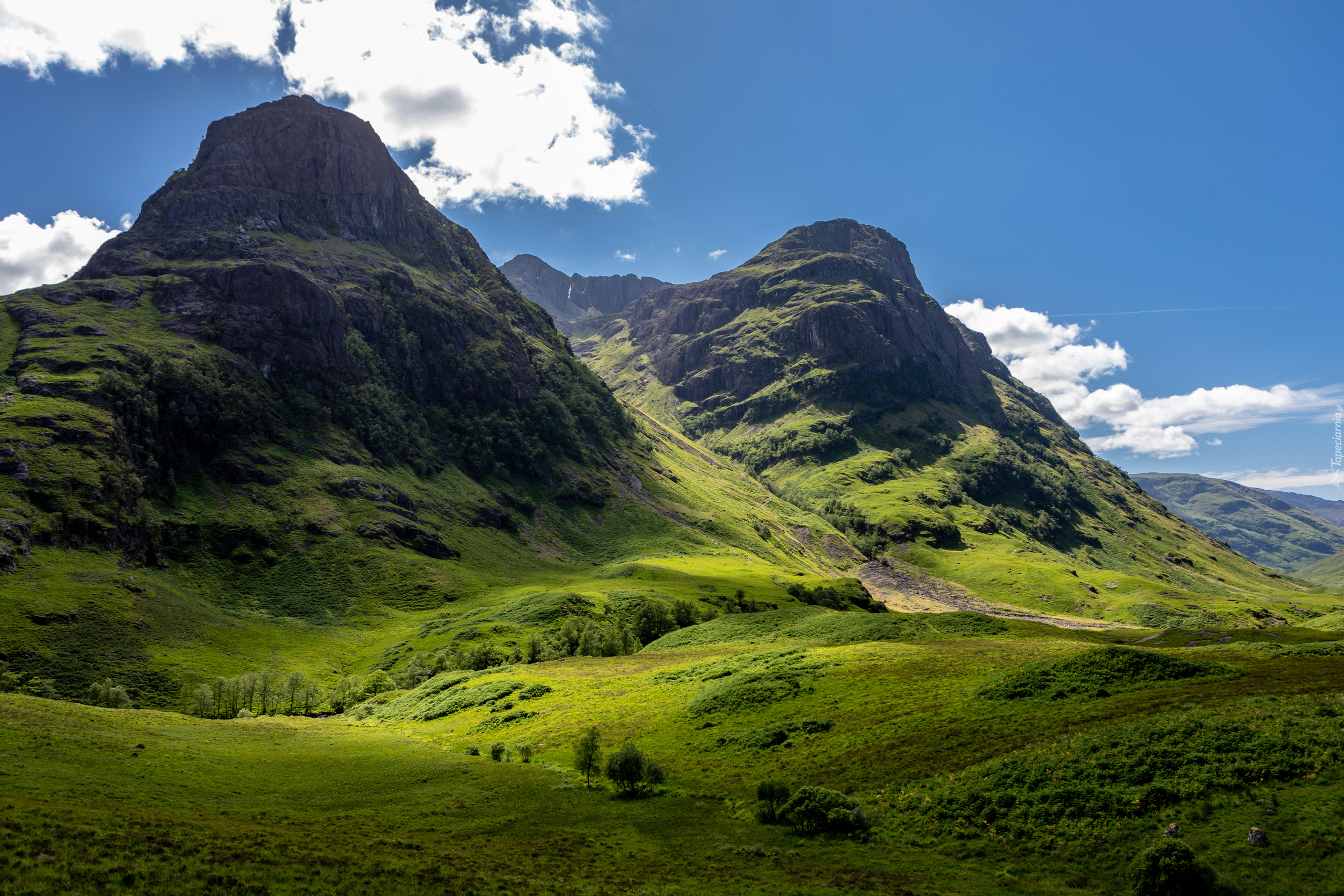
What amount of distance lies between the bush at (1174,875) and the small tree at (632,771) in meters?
29.1

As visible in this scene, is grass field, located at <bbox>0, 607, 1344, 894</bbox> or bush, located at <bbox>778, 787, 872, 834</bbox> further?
bush, located at <bbox>778, 787, 872, 834</bbox>

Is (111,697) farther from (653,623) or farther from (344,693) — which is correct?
(653,623)

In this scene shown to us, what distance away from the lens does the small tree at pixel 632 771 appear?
44156mm

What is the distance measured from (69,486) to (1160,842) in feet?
657

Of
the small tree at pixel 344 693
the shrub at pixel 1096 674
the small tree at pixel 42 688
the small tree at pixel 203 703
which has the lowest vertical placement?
the small tree at pixel 344 693

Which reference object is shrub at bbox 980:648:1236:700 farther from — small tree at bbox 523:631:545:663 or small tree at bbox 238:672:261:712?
small tree at bbox 238:672:261:712

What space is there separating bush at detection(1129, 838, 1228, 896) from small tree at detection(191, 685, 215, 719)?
112109 mm

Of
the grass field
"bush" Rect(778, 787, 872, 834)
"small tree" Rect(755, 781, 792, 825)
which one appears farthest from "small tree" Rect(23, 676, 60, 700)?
"bush" Rect(778, 787, 872, 834)

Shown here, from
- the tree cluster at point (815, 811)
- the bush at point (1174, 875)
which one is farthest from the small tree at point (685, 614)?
the bush at point (1174, 875)

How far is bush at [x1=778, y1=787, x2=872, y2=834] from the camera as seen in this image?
35562mm

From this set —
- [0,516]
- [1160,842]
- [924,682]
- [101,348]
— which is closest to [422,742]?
[924,682]

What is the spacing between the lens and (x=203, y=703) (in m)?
91.2

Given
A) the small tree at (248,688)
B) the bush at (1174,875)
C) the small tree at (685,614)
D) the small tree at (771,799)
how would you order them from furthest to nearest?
the small tree at (685,614)
the small tree at (248,688)
the small tree at (771,799)
the bush at (1174,875)

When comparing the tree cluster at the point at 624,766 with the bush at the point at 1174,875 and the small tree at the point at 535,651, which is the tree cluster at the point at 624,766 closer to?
the bush at the point at 1174,875
